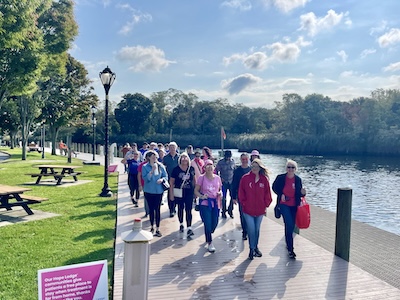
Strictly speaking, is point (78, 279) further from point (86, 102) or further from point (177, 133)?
point (177, 133)

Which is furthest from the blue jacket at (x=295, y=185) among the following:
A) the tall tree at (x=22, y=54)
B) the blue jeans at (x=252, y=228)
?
the tall tree at (x=22, y=54)

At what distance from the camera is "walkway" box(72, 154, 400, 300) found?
5203 mm

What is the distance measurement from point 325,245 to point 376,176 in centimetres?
2886

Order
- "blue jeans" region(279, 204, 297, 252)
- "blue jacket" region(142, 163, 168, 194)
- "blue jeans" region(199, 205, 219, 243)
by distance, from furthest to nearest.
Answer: "blue jacket" region(142, 163, 168, 194) < "blue jeans" region(199, 205, 219, 243) < "blue jeans" region(279, 204, 297, 252)

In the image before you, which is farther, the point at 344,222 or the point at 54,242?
the point at 54,242

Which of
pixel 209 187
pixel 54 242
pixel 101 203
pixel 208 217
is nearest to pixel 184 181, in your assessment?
pixel 209 187

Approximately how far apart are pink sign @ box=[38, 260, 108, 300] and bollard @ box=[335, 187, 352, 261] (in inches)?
184

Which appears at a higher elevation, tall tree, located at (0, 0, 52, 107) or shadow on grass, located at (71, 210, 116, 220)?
tall tree, located at (0, 0, 52, 107)

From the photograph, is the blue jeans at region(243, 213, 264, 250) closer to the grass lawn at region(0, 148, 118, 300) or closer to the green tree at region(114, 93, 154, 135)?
the grass lawn at region(0, 148, 118, 300)

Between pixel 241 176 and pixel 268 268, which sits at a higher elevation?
pixel 241 176

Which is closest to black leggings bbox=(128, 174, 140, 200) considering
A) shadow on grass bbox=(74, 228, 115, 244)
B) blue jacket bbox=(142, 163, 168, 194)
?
shadow on grass bbox=(74, 228, 115, 244)

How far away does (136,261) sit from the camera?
12.7 feet

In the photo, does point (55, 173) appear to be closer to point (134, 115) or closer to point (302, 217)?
point (302, 217)

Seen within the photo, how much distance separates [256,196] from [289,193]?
0.59 metres
